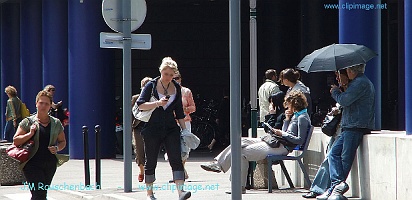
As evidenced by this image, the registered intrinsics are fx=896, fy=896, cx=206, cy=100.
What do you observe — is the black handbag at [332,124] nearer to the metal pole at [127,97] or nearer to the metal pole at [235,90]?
the metal pole at [235,90]

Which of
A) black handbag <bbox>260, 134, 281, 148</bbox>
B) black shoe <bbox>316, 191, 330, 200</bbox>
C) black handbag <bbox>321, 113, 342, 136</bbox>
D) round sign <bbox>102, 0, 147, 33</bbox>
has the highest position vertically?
round sign <bbox>102, 0, 147, 33</bbox>

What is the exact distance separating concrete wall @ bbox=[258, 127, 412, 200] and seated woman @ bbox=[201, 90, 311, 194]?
102 cm

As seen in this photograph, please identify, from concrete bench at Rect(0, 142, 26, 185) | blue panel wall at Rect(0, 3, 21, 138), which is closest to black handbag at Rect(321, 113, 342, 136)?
concrete bench at Rect(0, 142, 26, 185)

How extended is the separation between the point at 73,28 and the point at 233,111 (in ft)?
39.1

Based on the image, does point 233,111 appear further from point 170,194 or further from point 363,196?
point 170,194

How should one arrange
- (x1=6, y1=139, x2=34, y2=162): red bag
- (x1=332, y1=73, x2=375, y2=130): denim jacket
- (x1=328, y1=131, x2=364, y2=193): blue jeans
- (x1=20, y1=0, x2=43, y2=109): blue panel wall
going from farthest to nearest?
(x1=20, y1=0, x2=43, y2=109): blue panel wall < (x1=328, y1=131, x2=364, y2=193): blue jeans < (x1=332, y1=73, x2=375, y2=130): denim jacket < (x1=6, y1=139, x2=34, y2=162): red bag

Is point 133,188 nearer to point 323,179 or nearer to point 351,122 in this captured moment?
point 323,179

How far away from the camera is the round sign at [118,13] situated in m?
12.0

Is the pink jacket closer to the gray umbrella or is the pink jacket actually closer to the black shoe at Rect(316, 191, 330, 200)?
the gray umbrella

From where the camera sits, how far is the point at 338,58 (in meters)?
10.2

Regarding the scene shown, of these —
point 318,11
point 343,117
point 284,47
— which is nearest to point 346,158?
point 343,117

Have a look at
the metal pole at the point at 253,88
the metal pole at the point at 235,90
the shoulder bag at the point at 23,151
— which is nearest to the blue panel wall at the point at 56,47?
the metal pole at the point at 253,88

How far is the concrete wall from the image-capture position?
30.5ft

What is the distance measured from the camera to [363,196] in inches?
404
